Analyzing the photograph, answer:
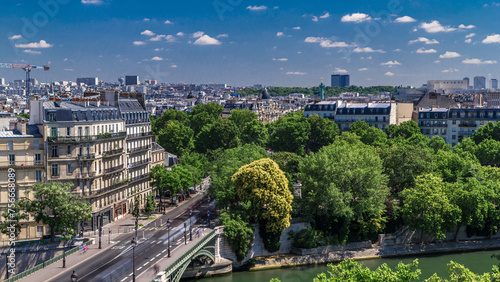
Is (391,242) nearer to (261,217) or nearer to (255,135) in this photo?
(261,217)

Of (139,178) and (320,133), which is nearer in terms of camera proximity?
(139,178)

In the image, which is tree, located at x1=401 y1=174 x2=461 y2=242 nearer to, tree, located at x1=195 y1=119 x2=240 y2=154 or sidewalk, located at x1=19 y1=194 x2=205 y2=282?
sidewalk, located at x1=19 y1=194 x2=205 y2=282

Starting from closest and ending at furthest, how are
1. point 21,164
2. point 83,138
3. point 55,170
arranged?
point 21,164 → point 55,170 → point 83,138

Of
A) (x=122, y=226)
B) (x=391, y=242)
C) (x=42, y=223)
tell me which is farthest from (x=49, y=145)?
(x=391, y=242)

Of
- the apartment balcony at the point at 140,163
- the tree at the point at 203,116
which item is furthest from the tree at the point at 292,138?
the apartment balcony at the point at 140,163

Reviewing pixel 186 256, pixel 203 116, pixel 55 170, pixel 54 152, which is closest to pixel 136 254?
pixel 186 256

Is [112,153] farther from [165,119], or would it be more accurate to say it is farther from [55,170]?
[165,119]

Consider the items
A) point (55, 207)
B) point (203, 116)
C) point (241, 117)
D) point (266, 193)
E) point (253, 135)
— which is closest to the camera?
point (55, 207)
